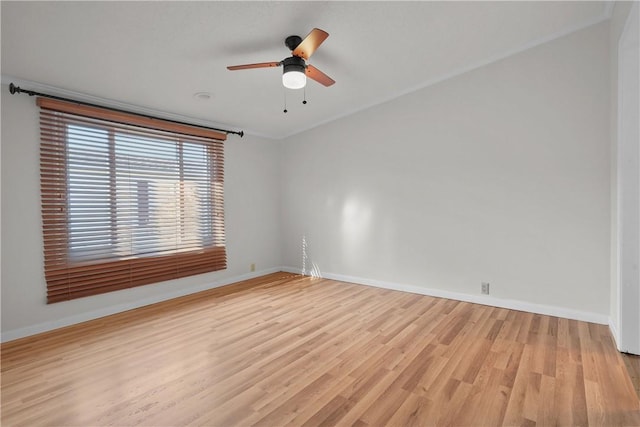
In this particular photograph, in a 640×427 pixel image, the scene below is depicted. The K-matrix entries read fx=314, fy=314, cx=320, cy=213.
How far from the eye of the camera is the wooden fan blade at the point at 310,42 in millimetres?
2198

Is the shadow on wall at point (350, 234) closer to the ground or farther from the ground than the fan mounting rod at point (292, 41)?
closer to the ground

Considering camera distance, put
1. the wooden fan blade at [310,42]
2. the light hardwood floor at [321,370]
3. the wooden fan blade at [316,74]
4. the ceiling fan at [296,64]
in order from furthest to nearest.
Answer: the wooden fan blade at [316,74] → the ceiling fan at [296,64] → the wooden fan blade at [310,42] → the light hardwood floor at [321,370]

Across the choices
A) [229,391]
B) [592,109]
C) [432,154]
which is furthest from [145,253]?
[592,109]

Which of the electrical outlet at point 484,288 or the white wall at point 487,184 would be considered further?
the electrical outlet at point 484,288

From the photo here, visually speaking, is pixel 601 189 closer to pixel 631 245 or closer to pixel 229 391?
pixel 631 245

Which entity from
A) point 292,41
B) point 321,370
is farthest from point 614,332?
point 292,41

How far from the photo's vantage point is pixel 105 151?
342 centimetres

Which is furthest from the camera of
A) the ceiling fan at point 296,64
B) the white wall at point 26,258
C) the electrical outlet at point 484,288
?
the electrical outlet at point 484,288

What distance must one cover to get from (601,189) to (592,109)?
0.79 m

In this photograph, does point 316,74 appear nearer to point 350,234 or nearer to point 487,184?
point 487,184

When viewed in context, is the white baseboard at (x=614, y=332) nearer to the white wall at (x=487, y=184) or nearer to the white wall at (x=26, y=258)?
the white wall at (x=487, y=184)

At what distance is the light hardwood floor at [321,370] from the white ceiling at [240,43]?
2410 millimetres

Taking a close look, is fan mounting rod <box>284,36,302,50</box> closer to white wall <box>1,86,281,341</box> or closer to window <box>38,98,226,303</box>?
window <box>38,98,226,303</box>

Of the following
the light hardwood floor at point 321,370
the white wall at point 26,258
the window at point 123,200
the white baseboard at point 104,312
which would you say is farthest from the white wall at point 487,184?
the white wall at point 26,258
